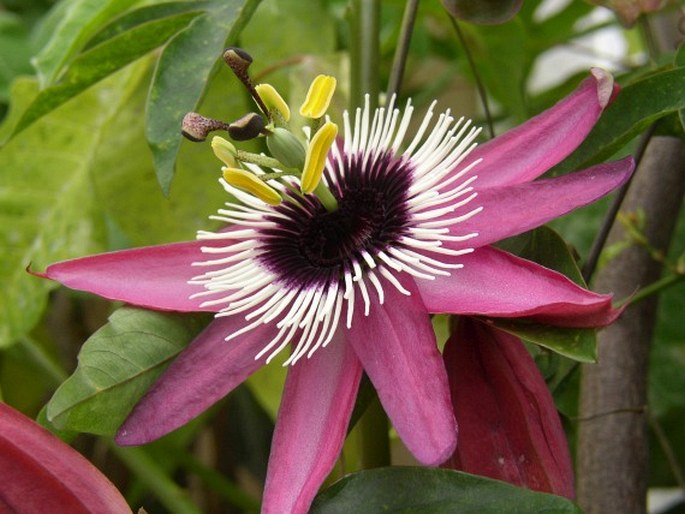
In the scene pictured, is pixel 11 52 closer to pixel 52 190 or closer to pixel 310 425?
pixel 52 190

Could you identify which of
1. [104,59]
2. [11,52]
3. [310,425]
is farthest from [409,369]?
[11,52]

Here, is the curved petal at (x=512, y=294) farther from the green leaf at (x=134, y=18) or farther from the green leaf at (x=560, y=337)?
the green leaf at (x=134, y=18)

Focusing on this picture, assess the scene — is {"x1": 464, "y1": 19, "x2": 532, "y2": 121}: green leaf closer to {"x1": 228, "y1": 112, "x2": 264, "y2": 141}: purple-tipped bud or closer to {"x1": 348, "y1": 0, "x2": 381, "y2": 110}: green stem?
{"x1": 348, "y1": 0, "x2": 381, "y2": 110}: green stem

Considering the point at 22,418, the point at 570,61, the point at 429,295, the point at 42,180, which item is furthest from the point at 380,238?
the point at 570,61

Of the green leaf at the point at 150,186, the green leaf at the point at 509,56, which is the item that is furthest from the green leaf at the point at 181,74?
the green leaf at the point at 509,56

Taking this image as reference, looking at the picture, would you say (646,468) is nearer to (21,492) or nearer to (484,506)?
(484,506)

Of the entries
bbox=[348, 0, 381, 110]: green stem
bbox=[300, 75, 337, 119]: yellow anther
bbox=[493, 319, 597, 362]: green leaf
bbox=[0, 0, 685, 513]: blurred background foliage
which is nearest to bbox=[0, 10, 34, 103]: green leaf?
bbox=[0, 0, 685, 513]: blurred background foliage

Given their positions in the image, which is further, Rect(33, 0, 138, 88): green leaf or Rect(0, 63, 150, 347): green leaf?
Rect(0, 63, 150, 347): green leaf

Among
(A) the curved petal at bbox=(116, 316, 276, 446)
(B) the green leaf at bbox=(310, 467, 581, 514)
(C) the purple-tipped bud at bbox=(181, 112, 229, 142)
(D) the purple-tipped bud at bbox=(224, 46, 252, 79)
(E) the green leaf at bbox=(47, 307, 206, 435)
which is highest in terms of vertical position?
(D) the purple-tipped bud at bbox=(224, 46, 252, 79)
